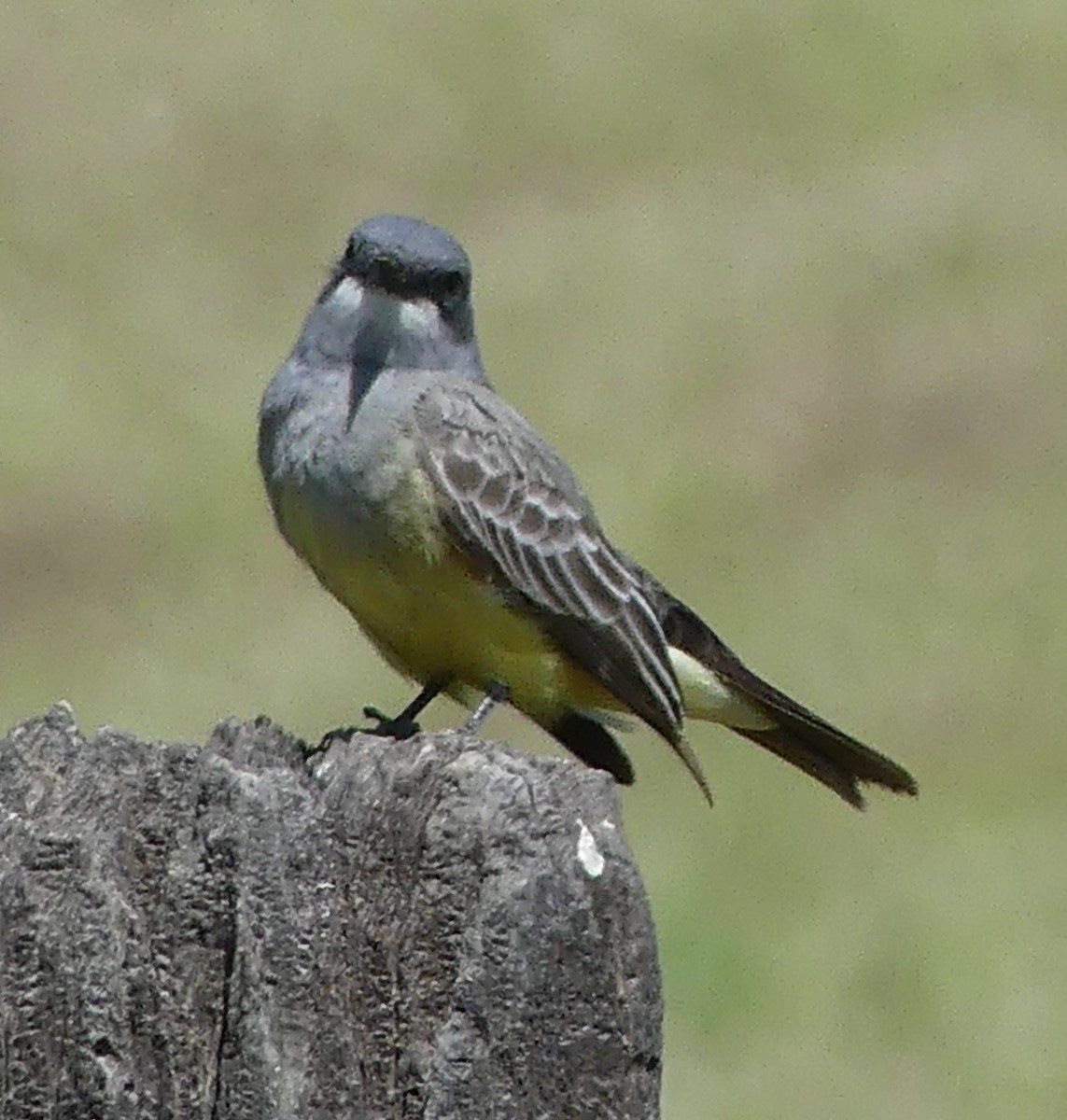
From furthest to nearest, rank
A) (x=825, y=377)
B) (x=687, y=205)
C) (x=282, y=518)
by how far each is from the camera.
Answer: (x=687, y=205), (x=825, y=377), (x=282, y=518)

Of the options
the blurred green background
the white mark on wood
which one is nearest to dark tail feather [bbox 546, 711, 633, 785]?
the blurred green background

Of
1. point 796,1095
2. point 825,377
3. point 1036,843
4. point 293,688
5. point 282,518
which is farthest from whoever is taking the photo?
point 825,377

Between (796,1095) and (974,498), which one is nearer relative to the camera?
(796,1095)

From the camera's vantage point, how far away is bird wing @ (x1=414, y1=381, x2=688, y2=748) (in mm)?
6582

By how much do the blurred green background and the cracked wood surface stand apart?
574 cm

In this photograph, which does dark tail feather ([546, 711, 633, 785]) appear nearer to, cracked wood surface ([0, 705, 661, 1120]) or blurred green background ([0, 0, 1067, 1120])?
blurred green background ([0, 0, 1067, 1120])

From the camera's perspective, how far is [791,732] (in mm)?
7121

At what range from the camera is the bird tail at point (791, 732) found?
6.79m

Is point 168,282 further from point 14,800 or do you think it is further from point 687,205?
point 14,800

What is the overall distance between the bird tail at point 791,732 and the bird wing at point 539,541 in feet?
0.91

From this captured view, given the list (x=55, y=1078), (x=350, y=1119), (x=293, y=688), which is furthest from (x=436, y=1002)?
(x=293, y=688)

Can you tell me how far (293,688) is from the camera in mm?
11914

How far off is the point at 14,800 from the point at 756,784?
7.78 m

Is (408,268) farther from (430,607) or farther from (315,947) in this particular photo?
(315,947)
